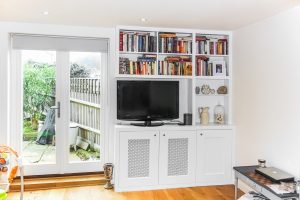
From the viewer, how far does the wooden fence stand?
4117 millimetres

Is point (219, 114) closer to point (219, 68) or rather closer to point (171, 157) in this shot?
point (219, 68)

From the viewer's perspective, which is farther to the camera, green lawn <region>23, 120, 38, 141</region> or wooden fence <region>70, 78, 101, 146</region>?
wooden fence <region>70, 78, 101, 146</region>

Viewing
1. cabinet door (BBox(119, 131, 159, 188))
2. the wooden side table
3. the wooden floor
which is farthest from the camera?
cabinet door (BBox(119, 131, 159, 188))

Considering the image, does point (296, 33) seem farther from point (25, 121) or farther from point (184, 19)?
point (25, 121)

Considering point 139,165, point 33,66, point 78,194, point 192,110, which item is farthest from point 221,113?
point 33,66

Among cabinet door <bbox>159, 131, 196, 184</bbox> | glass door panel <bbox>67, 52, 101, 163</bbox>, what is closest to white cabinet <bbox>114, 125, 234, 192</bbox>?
cabinet door <bbox>159, 131, 196, 184</bbox>

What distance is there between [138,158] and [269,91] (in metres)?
1.90

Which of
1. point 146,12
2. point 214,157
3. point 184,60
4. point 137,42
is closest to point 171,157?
point 214,157

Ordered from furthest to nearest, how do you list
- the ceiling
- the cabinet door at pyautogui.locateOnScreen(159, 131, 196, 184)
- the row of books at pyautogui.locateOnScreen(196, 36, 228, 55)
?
the row of books at pyautogui.locateOnScreen(196, 36, 228, 55), the cabinet door at pyautogui.locateOnScreen(159, 131, 196, 184), the ceiling

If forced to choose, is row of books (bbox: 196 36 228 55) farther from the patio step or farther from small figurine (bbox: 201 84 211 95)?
the patio step

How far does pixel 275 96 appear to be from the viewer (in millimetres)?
3137

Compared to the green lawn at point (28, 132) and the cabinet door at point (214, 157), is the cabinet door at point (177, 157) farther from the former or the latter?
the green lawn at point (28, 132)

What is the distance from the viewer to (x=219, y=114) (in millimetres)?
4184

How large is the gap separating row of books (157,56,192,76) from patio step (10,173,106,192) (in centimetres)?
183
